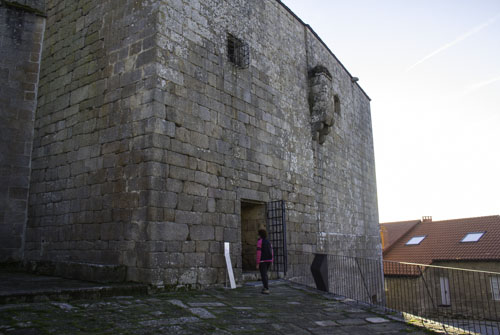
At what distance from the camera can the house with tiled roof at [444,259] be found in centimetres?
1684

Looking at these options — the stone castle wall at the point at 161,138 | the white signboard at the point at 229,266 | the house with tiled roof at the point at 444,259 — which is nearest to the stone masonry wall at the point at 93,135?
the stone castle wall at the point at 161,138

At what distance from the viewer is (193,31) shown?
23.6 feet

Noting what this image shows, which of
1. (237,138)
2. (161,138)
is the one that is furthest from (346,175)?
(161,138)

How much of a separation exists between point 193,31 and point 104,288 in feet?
14.6

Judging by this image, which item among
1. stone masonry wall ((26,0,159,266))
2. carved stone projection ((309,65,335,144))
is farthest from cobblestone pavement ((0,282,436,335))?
carved stone projection ((309,65,335,144))

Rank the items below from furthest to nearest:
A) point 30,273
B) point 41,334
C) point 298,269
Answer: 1. point 298,269
2. point 30,273
3. point 41,334

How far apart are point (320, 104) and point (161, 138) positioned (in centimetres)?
569

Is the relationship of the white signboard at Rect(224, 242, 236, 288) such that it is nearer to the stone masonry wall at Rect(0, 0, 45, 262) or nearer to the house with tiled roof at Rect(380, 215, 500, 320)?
the stone masonry wall at Rect(0, 0, 45, 262)

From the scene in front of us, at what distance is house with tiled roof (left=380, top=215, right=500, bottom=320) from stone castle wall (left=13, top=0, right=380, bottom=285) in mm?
9431

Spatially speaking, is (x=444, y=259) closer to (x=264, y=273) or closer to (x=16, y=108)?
(x=264, y=273)

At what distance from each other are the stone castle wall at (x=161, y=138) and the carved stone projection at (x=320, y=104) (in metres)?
1.03

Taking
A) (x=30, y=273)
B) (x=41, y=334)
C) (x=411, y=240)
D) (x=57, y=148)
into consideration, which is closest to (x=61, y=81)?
(x=57, y=148)

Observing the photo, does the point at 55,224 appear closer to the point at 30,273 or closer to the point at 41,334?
the point at 30,273

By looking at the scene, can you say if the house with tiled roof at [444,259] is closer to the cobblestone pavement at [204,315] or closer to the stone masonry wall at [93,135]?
the cobblestone pavement at [204,315]
